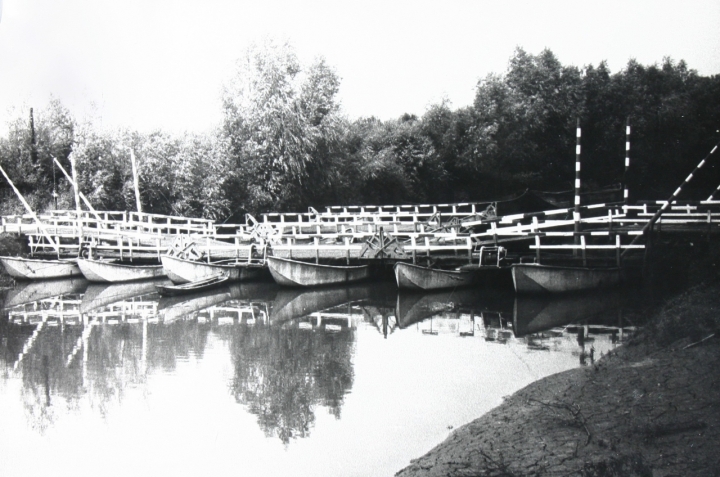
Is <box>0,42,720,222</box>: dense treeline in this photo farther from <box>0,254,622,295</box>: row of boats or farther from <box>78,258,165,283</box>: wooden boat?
<box>78,258,165,283</box>: wooden boat

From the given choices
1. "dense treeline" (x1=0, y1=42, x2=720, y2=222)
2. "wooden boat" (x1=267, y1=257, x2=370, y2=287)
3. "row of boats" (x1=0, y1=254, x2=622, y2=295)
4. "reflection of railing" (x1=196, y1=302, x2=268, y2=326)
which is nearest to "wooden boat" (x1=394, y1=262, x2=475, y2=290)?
"row of boats" (x1=0, y1=254, x2=622, y2=295)

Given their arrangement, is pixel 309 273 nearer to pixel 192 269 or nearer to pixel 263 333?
pixel 192 269

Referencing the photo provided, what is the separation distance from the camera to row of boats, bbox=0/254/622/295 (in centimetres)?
1819

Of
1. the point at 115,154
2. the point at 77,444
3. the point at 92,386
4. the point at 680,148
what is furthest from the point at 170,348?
the point at 680,148

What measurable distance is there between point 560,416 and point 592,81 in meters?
34.8

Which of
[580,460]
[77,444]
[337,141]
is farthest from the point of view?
[337,141]

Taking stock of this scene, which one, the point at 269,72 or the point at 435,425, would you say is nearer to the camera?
the point at 435,425

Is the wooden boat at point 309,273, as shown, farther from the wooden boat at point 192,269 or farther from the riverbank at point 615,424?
the riverbank at point 615,424

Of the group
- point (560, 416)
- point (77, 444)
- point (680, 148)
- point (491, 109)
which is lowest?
point (77, 444)

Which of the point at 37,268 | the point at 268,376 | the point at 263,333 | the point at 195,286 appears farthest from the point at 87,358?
the point at 37,268

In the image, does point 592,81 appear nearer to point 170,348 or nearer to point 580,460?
point 170,348

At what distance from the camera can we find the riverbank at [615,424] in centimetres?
566

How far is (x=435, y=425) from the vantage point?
8812 mm

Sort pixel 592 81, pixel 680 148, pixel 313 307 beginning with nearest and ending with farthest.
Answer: pixel 313 307, pixel 680 148, pixel 592 81
